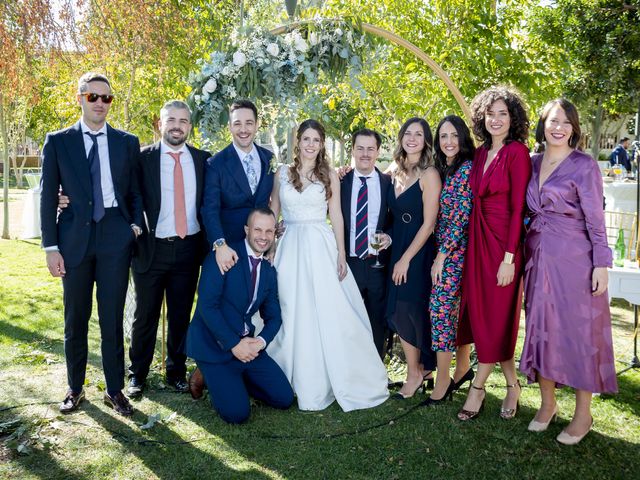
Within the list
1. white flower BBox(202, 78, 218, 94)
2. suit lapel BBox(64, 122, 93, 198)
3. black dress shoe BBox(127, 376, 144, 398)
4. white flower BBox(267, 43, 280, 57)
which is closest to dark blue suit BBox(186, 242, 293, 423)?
black dress shoe BBox(127, 376, 144, 398)

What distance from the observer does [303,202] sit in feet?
14.2

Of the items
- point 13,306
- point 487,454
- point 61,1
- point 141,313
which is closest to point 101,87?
point 141,313

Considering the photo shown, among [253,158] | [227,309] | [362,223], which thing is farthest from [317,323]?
[253,158]

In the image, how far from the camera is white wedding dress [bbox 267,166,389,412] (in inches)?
167

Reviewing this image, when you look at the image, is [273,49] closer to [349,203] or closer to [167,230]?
[349,203]

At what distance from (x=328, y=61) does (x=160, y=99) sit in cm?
494

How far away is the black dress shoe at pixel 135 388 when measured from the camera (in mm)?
4355

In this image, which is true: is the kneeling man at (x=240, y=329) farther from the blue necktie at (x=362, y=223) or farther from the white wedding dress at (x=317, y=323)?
the blue necktie at (x=362, y=223)

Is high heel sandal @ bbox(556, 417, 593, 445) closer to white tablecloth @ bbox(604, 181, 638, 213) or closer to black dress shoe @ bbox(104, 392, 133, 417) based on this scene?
black dress shoe @ bbox(104, 392, 133, 417)

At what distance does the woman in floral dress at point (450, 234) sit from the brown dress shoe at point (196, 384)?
1.80 metres

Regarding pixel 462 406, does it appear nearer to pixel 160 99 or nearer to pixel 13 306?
pixel 13 306

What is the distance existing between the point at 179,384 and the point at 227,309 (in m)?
0.96

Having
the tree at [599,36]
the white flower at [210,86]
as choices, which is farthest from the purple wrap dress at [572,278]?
the tree at [599,36]

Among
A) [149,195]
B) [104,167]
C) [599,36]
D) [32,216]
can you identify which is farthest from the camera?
[32,216]
